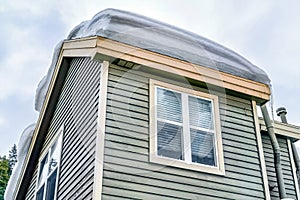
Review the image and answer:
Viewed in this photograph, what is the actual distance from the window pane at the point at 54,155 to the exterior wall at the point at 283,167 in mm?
3496

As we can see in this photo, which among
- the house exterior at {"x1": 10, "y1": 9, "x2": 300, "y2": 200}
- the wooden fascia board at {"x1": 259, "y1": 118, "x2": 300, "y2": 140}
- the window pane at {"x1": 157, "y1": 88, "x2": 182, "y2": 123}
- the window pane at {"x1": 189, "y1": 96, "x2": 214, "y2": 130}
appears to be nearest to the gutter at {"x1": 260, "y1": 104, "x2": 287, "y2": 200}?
the house exterior at {"x1": 10, "y1": 9, "x2": 300, "y2": 200}

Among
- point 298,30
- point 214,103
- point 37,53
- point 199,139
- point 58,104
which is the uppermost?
point 37,53

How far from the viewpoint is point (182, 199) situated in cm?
502

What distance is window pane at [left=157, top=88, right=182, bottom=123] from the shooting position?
557 cm

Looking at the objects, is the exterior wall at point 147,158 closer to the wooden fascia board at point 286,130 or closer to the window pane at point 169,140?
the window pane at point 169,140

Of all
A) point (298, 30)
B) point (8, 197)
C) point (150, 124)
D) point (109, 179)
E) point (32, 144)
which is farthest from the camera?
point (298, 30)

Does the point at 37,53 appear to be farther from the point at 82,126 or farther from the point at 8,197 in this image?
the point at 82,126

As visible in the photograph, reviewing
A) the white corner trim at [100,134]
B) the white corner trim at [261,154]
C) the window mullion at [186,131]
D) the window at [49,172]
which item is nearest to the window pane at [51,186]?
the window at [49,172]

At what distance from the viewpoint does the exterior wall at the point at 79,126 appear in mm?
5037

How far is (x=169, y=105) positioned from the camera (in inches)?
223

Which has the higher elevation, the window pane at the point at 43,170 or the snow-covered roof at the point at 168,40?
the snow-covered roof at the point at 168,40

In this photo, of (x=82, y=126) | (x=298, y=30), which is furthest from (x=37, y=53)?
(x=82, y=126)

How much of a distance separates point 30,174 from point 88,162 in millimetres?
3738

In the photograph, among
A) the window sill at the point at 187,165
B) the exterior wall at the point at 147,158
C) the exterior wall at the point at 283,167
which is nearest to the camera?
the exterior wall at the point at 147,158
